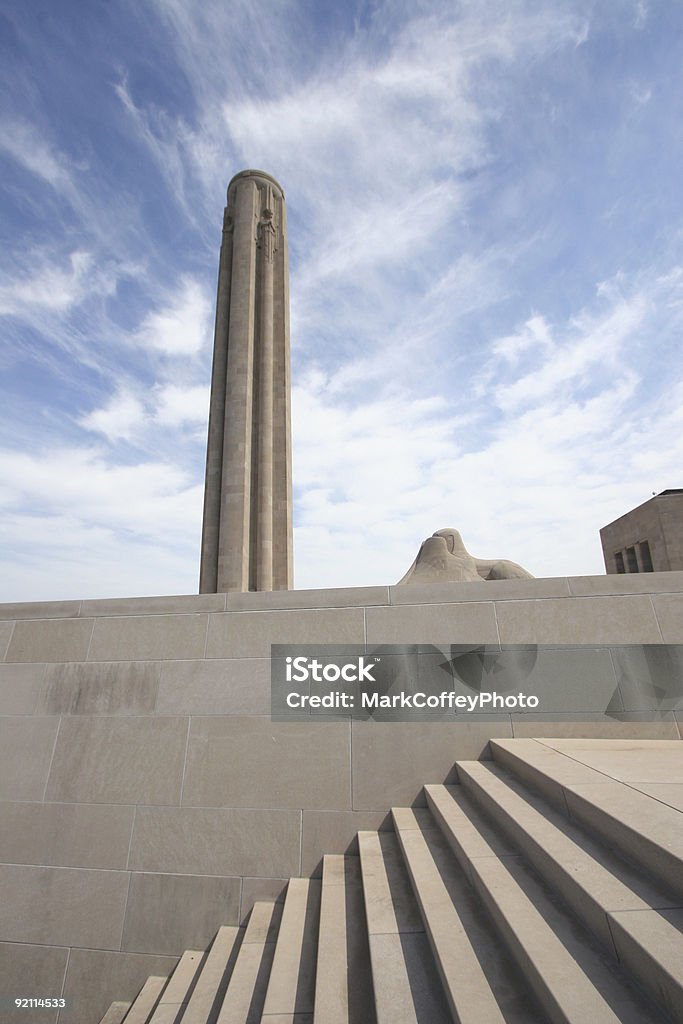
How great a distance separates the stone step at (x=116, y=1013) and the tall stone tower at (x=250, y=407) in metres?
11.2

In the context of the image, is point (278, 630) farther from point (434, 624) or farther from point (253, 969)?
point (253, 969)

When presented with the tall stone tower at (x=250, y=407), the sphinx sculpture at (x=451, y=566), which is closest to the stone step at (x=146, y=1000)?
the sphinx sculpture at (x=451, y=566)

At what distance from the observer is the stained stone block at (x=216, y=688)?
580cm

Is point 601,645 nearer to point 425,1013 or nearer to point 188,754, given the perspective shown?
point 425,1013

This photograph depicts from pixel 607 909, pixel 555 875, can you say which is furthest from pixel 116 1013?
pixel 607 909

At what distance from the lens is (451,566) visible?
10.8 m

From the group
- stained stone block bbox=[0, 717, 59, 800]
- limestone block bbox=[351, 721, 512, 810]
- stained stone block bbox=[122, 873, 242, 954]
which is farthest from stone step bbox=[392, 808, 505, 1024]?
stained stone block bbox=[0, 717, 59, 800]

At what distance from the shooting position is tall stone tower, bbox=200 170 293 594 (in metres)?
16.6

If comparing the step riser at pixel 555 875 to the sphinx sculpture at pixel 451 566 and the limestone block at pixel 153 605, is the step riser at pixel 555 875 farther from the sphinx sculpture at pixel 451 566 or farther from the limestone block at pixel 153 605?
the sphinx sculpture at pixel 451 566

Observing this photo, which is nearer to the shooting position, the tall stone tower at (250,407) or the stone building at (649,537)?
the tall stone tower at (250,407)

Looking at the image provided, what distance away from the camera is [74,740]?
5984 mm

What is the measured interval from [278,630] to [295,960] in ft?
10.2

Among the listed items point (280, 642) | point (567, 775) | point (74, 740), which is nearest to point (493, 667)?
point (567, 775)

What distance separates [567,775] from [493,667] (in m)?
1.72
